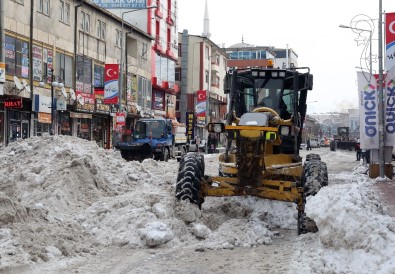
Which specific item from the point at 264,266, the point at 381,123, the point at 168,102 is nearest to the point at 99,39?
the point at 168,102

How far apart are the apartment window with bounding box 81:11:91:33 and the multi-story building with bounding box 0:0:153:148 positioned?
0.07 ft

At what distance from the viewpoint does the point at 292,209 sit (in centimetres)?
1038

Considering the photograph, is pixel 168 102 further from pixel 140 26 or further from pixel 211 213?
pixel 211 213

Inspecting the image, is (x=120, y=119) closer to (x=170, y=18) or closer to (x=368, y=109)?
(x=368, y=109)

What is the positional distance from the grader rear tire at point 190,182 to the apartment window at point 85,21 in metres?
29.2

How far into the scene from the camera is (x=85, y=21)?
37.3 meters

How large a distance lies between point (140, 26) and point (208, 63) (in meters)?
18.4

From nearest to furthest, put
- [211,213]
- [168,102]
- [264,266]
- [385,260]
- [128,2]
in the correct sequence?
[385,260] → [264,266] → [211,213] → [128,2] → [168,102]

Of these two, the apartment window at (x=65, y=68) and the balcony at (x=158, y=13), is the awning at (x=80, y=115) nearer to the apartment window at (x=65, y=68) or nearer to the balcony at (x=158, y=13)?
the apartment window at (x=65, y=68)

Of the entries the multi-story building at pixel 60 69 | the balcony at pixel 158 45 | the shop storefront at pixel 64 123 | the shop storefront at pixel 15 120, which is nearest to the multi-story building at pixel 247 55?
the balcony at pixel 158 45

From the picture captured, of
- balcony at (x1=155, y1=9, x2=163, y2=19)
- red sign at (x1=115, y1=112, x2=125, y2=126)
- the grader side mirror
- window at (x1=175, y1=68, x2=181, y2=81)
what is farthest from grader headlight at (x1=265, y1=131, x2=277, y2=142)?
window at (x1=175, y1=68, x2=181, y2=81)

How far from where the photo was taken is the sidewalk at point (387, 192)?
12.4m

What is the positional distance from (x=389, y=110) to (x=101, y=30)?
25710 mm

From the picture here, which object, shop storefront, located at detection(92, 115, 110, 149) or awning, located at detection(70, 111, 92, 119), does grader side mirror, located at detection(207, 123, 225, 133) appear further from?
shop storefront, located at detection(92, 115, 110, 149)
